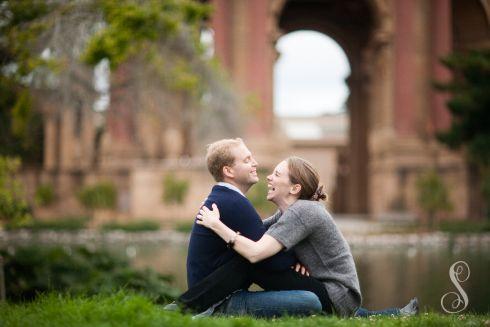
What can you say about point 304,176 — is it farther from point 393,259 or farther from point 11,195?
point 393,259

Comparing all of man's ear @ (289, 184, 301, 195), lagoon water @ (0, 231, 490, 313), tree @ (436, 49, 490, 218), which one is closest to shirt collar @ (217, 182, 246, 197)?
man's ear @ (289, 184, 301, 195)

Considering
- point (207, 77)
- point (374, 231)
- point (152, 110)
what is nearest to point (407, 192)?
point (374, 231)

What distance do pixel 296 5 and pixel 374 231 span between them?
1866cm

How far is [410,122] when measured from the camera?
29.0 meters

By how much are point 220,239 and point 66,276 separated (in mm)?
4687

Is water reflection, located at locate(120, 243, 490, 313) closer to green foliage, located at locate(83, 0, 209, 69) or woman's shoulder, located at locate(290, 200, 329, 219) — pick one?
woman's shoulder, located at locate(290, 200, 329, 219)

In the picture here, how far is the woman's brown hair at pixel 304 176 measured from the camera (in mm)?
4746

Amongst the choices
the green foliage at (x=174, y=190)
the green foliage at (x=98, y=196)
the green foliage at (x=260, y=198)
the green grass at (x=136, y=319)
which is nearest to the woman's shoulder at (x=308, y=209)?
the green grass at (x=136, y=319)

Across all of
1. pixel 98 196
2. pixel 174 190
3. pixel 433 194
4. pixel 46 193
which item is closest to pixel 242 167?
pixel 433 194

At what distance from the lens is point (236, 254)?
4.66 meters

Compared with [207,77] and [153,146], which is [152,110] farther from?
[153,146]

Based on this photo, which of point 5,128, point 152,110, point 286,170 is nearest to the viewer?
point 286,170

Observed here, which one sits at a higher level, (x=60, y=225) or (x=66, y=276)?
(x=66, y=276)

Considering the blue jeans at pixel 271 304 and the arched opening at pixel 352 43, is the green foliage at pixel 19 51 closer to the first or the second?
the blue jeans at pixel 271 304
